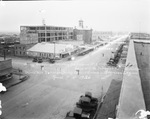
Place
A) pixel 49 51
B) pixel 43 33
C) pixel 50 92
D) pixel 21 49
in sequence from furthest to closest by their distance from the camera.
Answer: pixel 43 33 → pixel 21 49 → pixel 49 51 → pixel 50 92

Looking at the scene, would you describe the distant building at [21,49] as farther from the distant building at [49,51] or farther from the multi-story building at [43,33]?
the multi-story building at [43,33]

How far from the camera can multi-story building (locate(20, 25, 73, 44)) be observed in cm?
3811

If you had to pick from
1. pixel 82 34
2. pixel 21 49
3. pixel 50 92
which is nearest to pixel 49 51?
pixel 21 49

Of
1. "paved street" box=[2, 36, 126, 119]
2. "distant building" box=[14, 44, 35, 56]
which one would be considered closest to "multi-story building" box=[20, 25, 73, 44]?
"distant building" box=[14, 44, 35, 56]

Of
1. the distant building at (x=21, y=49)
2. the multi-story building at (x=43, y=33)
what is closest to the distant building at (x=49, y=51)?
the distant building at (x=21, y=49)

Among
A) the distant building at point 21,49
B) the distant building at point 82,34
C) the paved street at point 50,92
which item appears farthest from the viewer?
the distant building at point 82,34

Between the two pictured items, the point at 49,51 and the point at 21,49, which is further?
the point at 21,49

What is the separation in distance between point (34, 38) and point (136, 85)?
37.1m

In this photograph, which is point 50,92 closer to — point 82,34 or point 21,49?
point 21,49

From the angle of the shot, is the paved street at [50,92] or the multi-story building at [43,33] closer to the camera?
the paved street at [50,92]

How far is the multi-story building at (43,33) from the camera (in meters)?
38.1

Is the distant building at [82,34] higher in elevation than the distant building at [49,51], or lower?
higher

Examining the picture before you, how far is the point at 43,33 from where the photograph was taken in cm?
4919

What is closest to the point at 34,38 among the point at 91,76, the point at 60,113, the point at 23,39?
the point at 23,39
